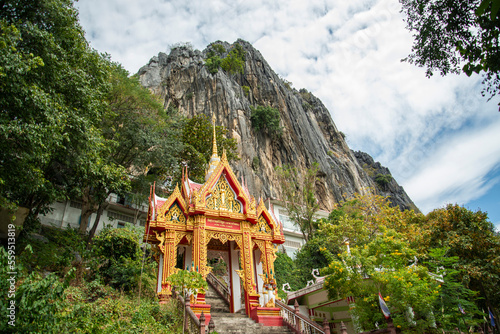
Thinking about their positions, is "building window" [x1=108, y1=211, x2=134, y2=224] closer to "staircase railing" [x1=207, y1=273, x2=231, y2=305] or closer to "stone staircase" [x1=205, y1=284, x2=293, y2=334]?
"staircase railing" [x1=207, y1=273, x2=231, y2=305]

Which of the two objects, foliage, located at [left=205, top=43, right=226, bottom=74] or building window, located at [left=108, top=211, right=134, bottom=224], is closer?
building window, located at [left=108, top=211, right=134, bottom=224]

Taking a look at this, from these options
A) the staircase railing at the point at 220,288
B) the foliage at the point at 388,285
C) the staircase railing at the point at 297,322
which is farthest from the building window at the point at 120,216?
the foliage at the point at 388,285

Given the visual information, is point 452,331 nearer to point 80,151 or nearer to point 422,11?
point 422,11

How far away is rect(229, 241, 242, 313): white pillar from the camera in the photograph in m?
13.7

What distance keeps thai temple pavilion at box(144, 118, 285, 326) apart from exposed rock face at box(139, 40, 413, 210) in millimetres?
21619

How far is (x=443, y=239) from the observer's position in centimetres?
1636

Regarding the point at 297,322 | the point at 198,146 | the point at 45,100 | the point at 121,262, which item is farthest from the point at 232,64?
the point at 297,322

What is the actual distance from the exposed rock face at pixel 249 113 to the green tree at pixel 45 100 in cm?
2240

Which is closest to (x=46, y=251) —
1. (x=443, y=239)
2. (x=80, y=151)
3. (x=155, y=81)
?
(x=80, y=151)

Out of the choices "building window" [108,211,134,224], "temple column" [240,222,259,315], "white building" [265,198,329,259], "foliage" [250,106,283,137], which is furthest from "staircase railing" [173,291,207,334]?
"foliage" [250,106,283,137]

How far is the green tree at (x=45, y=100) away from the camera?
948 cm

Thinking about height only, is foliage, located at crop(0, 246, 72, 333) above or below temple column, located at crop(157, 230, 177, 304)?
below

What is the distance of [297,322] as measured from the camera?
452 inches

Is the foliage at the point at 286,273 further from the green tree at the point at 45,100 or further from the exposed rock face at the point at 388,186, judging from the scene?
the exposed rock face at the point at 388,186
